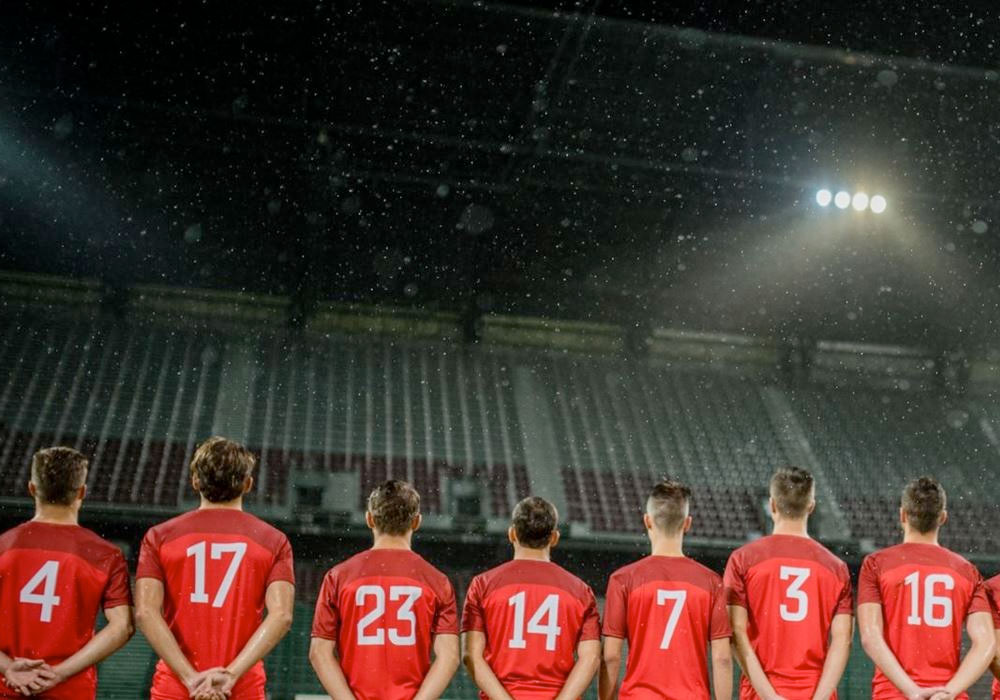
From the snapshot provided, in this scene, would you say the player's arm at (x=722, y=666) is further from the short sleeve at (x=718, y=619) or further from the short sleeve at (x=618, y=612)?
the short sleeve at (x=618, y=612)

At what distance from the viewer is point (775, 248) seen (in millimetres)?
Answer: 20672

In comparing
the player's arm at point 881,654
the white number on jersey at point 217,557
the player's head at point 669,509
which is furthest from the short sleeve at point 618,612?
the white number on jersey at point 217,557

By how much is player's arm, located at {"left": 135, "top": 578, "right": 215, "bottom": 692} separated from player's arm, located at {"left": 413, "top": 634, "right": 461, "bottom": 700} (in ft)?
2.68

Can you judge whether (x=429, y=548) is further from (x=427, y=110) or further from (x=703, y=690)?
(x=703, y=690)

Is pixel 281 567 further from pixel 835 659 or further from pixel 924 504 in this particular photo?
pixel 924 504

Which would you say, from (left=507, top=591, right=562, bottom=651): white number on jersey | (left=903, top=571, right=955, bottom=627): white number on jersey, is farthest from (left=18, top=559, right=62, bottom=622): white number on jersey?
(left=903, top=571, right=955, bottom=627): white number on jersey

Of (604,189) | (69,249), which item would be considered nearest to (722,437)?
(604,189)

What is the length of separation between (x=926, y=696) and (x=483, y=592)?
69.3 inches

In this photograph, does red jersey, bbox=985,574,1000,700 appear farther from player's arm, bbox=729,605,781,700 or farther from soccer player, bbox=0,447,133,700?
soccer player, bbox=0,447,133,700

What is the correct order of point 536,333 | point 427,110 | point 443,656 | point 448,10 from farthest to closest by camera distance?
point 536,333, point 427,110, point 448,10, point 443,656

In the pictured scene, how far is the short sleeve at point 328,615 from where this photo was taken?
3922 mm

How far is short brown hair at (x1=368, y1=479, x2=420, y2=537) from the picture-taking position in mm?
3971

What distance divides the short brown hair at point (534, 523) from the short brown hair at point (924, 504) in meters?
1.44

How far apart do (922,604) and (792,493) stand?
2.28 ft
